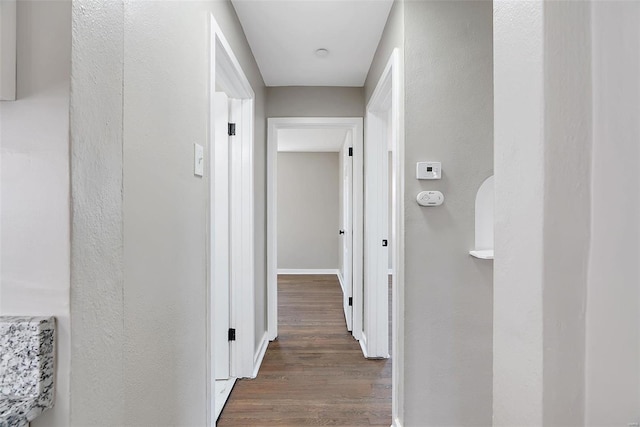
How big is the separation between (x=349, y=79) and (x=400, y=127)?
139 cm

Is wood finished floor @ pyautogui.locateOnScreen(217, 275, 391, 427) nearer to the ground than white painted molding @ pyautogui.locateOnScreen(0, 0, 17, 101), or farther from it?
nearer to the ground

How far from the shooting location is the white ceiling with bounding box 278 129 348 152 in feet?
15.0

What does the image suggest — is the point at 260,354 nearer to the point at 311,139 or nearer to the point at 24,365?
the point at 24,365

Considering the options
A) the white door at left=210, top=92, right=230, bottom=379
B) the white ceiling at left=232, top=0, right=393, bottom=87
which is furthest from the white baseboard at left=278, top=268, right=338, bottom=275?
the white ceiling at left=232, top=0, right=393, bottom=87

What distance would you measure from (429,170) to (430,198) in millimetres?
134

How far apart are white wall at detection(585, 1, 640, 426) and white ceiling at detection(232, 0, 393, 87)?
1461 millimetres

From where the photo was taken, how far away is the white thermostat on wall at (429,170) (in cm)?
154

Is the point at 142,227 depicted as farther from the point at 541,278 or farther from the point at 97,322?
the point at 541,278

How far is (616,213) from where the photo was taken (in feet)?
1.94

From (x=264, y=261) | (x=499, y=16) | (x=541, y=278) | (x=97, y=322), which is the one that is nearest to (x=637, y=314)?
(x=541, y=278)

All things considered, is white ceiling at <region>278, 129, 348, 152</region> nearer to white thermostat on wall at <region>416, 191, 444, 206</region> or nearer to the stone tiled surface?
white thermostat on wall at <region>416, 191, 444, 206</region>

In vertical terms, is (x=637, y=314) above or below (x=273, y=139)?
below

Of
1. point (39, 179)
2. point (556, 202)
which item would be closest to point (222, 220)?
point (39, 179)

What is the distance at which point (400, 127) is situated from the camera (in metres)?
1.60
